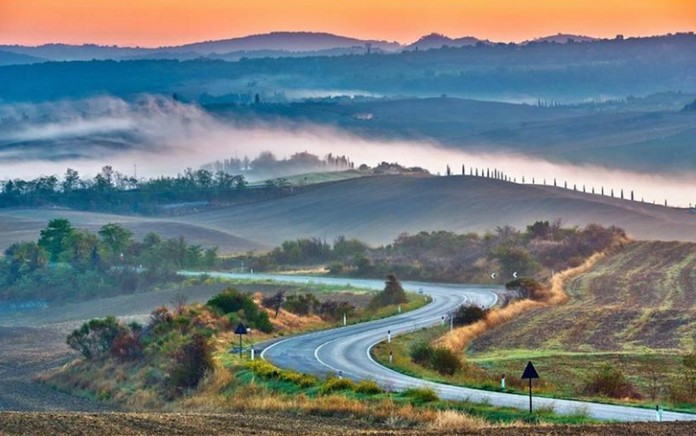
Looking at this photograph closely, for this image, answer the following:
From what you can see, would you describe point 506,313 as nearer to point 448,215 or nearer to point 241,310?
point 241,310

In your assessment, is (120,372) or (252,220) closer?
(120,372)

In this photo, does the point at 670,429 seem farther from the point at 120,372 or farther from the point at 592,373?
the point at 120,372

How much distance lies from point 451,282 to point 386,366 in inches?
2102

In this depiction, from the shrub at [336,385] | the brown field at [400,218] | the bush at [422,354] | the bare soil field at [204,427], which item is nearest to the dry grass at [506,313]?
the bush at [422,354]

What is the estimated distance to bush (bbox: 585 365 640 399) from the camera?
46656mm

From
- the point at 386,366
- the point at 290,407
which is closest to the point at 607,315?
the point at 386,366

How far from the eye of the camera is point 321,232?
18412 centimetres

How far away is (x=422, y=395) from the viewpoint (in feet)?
142

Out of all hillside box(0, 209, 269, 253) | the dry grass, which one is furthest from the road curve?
hillside box(0, 209, 269, 253)

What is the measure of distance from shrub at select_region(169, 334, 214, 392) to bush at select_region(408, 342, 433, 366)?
810cm

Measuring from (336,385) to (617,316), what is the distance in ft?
93.9

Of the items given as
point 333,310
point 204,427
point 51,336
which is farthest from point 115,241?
point 204,427

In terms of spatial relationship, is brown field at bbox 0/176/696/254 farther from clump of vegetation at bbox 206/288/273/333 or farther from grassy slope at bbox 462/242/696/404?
clump of vegetation at bbox 206/288/273/333

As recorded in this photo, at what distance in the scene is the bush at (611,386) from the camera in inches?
Answer: 1837
